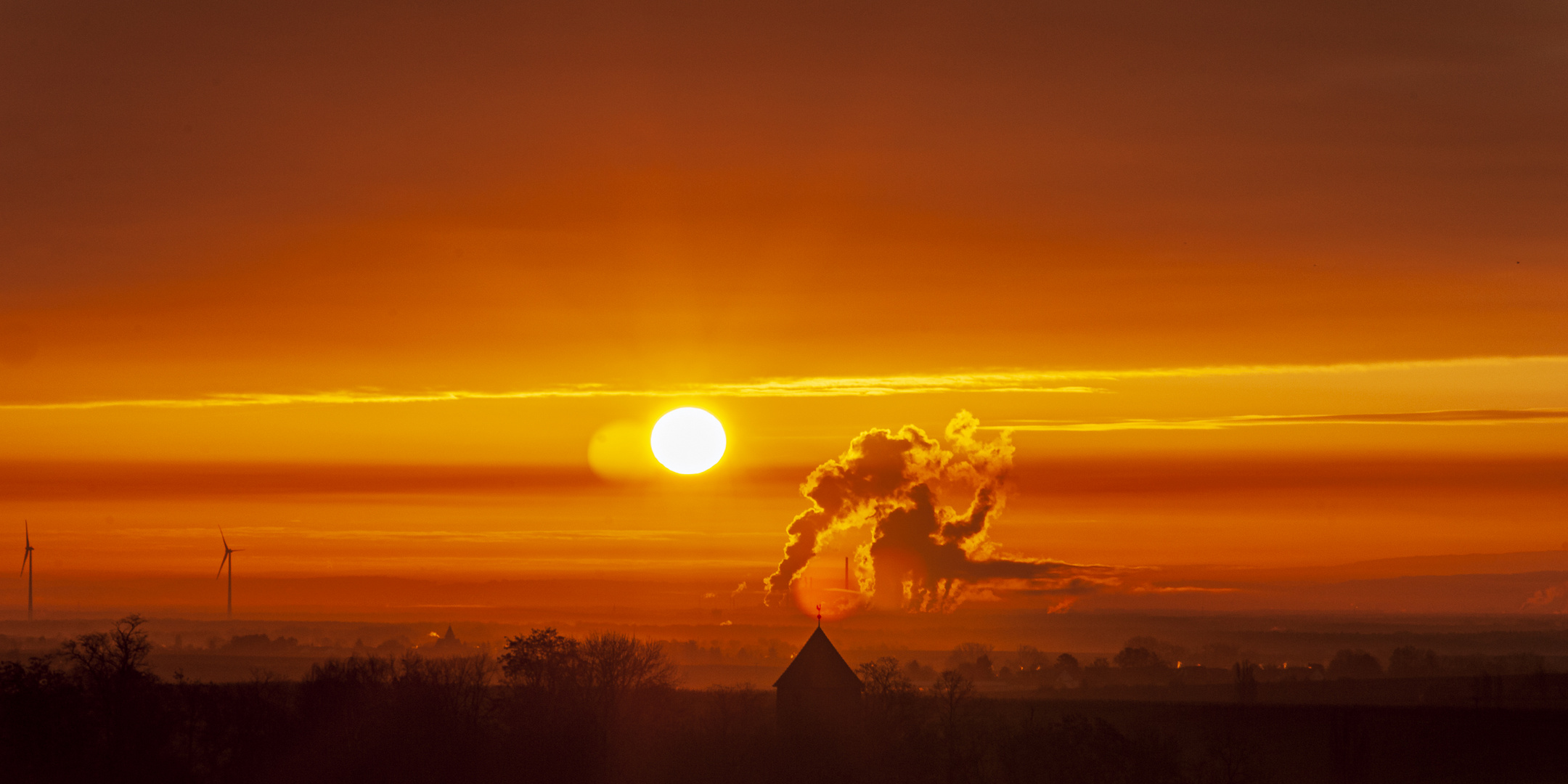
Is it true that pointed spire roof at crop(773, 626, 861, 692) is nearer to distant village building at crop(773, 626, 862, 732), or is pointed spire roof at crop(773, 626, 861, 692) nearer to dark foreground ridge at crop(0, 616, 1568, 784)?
distant village building at crop(773, 626, 862, 732)

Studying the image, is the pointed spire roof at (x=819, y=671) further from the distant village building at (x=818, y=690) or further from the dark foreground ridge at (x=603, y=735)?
the dark foreground ridge at (x=603, y=735)

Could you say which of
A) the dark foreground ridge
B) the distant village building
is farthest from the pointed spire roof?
the dark foreground ridge

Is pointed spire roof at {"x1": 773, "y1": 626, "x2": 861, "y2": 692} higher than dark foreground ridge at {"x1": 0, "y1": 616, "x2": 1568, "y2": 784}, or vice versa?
pointed spire roof at {"x1": 773, "y1": 626, "x2": 861, "y2": 692}

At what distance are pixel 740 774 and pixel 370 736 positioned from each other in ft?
68.3

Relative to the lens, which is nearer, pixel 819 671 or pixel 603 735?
pixel 603 735

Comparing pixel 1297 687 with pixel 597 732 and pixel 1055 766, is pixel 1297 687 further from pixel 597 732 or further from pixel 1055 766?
pixel 597 732

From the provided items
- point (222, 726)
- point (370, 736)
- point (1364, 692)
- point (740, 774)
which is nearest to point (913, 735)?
point (740, 774)

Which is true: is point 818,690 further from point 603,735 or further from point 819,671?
point 603,735

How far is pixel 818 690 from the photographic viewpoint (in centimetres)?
10725

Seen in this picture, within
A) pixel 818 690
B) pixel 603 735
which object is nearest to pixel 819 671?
pixel 818 690

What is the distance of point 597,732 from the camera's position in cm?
8750

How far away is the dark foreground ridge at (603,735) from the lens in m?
79.9

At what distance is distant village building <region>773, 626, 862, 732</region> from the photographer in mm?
104062

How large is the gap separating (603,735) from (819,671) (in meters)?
23.9
